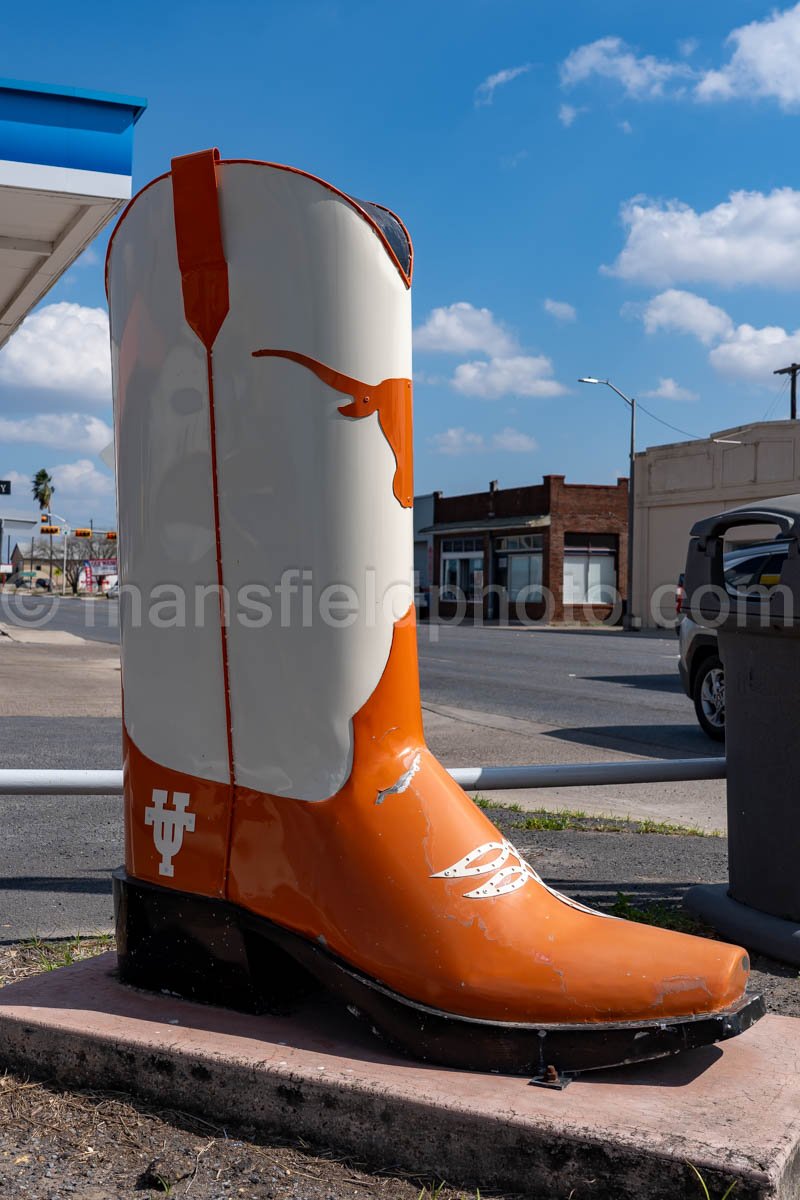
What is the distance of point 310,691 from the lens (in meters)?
2.02

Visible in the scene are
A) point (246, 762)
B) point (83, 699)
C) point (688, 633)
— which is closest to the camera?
point (246, 762)

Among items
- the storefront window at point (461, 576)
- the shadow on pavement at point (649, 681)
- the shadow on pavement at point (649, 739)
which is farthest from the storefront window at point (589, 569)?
the shadow on pavement at point (649, 739)

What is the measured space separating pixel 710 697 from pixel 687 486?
27886mm

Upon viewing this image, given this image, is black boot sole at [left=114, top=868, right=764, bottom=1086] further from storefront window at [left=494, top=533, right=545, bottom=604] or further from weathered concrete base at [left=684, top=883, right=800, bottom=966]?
storefront window at [left=494, top=533, right=545, bottom=604]

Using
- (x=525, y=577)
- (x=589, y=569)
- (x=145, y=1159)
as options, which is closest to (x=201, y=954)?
(x=145, y=1159)

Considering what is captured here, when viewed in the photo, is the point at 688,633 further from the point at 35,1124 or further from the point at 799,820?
the point at 35,1124

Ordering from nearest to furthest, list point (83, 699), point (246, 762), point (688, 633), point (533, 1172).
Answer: point (533, 1172), point (246, 762), point (688, 633), point (83, 699)

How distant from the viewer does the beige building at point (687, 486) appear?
33.1m

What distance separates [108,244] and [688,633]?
8434 mm

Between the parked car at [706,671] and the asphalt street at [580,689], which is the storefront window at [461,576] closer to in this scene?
the asphalt street at [580,689]

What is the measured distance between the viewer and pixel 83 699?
1152 cm

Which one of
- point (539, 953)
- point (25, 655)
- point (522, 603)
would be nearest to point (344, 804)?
point (539, 953)

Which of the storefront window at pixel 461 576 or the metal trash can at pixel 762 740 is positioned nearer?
the metal trash can at pixel 762 740

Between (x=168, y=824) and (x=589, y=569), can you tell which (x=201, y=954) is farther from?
(x=589, y=569)
